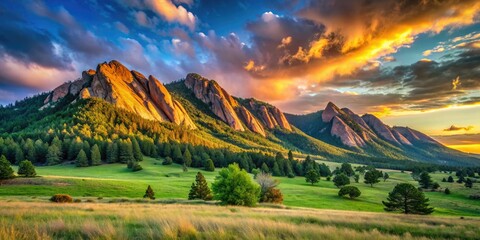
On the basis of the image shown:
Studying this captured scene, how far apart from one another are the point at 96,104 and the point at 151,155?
258 ft

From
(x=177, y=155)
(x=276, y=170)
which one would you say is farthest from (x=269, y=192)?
(x=177, y=155)

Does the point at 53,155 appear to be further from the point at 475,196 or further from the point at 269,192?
the point at 475,196

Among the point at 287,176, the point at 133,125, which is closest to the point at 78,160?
the point at 133,125

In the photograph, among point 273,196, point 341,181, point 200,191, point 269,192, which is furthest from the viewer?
point 341,181

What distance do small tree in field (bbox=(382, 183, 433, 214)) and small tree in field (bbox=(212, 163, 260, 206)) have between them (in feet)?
101

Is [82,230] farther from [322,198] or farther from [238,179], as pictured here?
[322,198]

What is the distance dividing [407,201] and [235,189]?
38.5 meters

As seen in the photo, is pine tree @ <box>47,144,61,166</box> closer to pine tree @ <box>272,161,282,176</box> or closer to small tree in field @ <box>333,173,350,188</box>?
pine tree @ <box>272,161,282,176</box>

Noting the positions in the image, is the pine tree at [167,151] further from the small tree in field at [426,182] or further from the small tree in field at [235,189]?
the small tree in field at [426,182]

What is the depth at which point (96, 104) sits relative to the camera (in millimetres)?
181875

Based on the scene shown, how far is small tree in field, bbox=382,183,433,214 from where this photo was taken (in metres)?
53.2

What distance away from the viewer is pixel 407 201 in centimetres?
5531

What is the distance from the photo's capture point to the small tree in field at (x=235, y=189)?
41.8 metres

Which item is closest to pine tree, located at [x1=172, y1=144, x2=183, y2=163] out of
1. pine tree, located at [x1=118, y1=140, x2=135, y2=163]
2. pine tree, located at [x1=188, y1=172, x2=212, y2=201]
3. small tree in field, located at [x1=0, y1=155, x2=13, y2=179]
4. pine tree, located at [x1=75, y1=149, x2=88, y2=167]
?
Answer: pine tree, located at [x1=118, y1=140, x2=135, y2=163]
